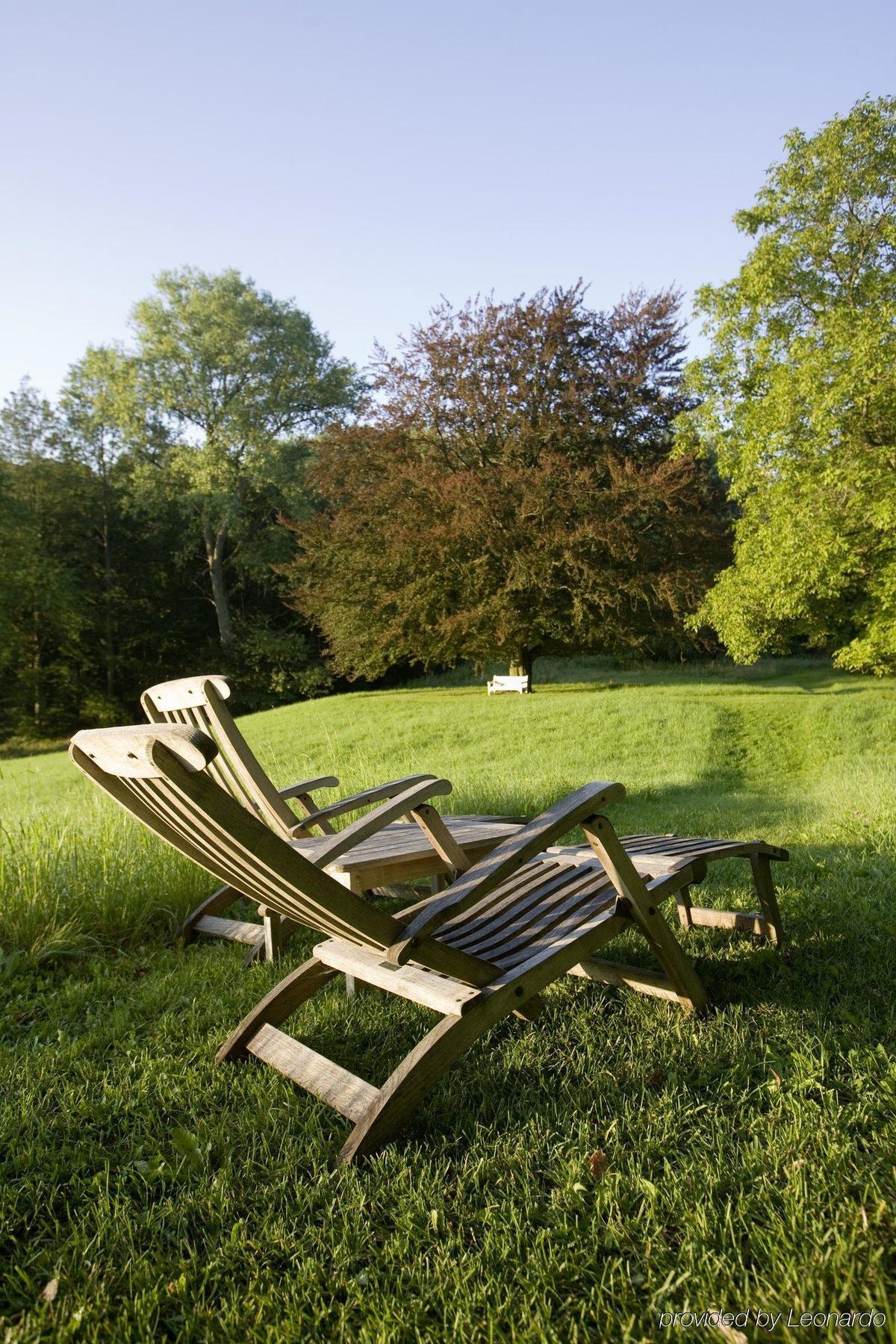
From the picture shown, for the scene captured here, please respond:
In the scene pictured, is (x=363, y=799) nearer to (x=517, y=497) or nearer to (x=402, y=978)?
(x=402, y=978)

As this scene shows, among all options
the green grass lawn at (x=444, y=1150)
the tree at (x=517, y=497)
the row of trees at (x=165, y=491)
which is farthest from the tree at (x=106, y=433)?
the green grass lawn at (x=444, y=1150)

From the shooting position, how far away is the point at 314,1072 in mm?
2250

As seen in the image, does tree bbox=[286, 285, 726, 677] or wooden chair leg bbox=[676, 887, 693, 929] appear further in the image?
tree bbox=[286, 285, 726, 677]

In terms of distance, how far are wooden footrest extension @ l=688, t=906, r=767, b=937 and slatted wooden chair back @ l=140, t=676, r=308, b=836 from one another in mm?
1747

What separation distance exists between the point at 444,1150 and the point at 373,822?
887 mm

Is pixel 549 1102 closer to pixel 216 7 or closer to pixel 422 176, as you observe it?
pixel 216 7

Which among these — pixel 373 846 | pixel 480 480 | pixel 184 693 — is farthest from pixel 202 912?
pixel 480 480

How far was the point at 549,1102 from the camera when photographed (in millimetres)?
2219

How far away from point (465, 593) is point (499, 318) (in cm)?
626

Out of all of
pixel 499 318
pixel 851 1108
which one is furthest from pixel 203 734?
pixel 499 318

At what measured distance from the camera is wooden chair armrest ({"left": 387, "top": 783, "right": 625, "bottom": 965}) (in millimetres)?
2107

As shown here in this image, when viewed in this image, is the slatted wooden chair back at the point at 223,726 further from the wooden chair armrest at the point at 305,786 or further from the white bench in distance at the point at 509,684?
the white bench in distance at the point at 509,684

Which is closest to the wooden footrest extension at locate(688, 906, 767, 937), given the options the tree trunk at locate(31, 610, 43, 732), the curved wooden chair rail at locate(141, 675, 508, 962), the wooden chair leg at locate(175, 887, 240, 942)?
the curved wooden chair rail at locate(141, 675, 508, 962)

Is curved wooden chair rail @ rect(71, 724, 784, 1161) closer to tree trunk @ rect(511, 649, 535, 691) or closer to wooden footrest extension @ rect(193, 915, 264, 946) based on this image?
wooden footrest extension @ rect(193, 915, 264, 946)
